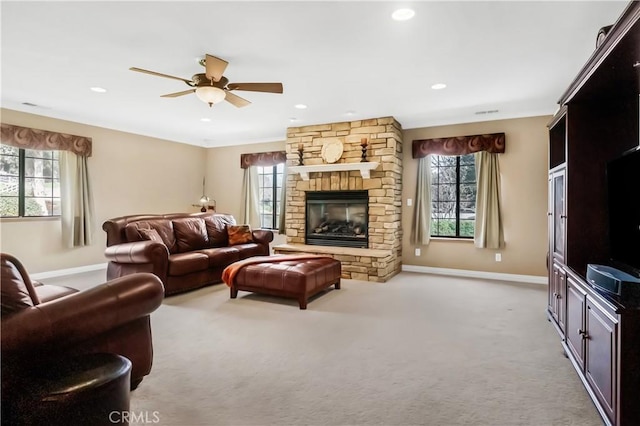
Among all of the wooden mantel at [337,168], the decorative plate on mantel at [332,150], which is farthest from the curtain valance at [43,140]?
the decorative plate on mantel at [332,150]

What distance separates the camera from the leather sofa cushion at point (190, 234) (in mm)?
4938

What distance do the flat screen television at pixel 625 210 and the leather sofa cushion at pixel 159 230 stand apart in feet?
15.4

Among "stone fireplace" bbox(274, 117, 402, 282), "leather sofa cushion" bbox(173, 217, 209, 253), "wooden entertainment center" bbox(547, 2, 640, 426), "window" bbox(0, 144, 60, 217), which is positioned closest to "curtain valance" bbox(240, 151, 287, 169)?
"stone fireplace" bbox(274, 117, 402, 282)

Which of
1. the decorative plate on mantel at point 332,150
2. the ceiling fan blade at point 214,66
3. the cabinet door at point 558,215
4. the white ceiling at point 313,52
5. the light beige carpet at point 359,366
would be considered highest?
the white ceiling at point 313,52

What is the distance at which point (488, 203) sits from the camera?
202 inches

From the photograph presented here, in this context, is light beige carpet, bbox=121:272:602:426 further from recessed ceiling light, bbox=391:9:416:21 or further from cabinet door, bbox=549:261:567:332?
recessed ceiling light, bbox=391:9:416:21

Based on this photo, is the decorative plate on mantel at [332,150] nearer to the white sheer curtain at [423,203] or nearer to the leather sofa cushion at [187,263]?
the white sheer curtain at [423,203]

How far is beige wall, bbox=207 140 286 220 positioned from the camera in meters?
7.46

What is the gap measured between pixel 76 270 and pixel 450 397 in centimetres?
581

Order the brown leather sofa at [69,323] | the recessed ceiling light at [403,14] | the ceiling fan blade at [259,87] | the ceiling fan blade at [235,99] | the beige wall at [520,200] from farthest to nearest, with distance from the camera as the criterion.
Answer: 1. the beige wall at [520,200]
2. the ceiling fan blade at [235,99]
3. the ceiling fan blade at [259,87]
4. the recessed ceiling light at [403,14]
5. the brown leather sofa at [69,323]

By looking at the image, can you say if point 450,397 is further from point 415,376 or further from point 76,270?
point 76,270

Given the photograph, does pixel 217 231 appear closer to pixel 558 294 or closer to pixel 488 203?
pixel 488 203

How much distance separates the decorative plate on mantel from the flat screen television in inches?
153

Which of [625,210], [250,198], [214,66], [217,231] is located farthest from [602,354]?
[250,198]
